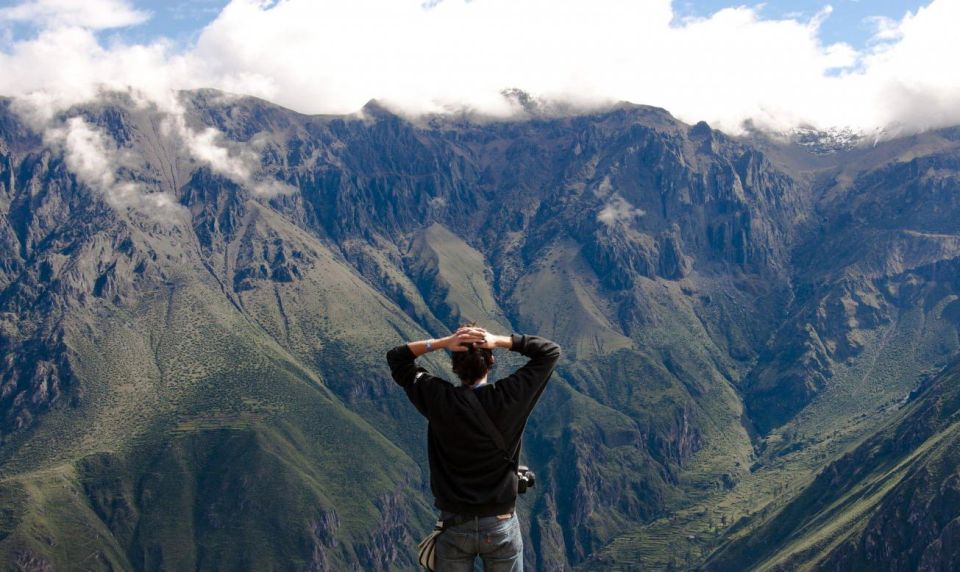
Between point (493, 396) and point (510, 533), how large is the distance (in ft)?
9.61

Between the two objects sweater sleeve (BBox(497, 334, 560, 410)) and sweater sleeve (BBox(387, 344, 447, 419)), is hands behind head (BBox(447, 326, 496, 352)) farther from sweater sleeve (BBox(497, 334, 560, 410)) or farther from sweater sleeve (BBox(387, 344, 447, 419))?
sweater sleeve (BBox(387, 344, 447, 419))

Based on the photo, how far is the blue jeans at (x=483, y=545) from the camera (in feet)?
68.2

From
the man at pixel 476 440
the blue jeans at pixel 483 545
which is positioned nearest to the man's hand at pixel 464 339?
the man at pixel 476 440

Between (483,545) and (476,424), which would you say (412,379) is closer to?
(476,424)

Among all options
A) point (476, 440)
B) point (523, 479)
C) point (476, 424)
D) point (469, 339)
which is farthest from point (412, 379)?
point (523, 479)

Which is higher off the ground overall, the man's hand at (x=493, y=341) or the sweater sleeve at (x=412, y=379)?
the man's hand at (x=493, y=341)

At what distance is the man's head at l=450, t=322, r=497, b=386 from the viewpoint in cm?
2017

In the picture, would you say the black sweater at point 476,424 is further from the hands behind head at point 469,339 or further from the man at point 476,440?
the hands behind head at point 469,339

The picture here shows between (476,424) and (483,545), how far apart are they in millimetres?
2563

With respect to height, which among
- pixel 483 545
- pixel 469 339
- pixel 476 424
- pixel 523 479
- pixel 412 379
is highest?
pixel 469 339

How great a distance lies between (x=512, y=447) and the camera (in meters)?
21.0

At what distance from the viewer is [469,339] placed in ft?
64.6

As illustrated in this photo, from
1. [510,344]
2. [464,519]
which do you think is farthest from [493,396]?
[464,519]

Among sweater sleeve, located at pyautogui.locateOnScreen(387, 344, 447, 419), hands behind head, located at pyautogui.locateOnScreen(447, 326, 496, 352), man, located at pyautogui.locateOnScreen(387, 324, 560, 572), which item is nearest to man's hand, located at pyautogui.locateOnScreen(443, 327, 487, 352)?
hands behind head, located at pyautogui.locateOnScreen(447, 326, 496, 352)
